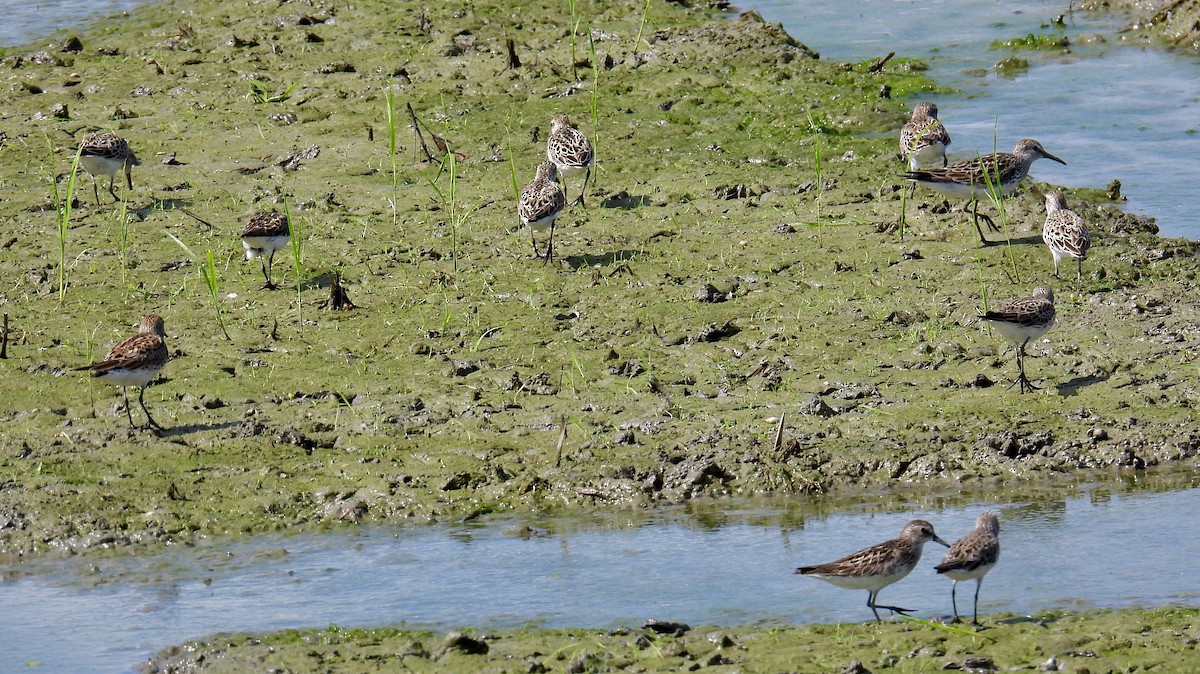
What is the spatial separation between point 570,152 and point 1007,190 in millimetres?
4021

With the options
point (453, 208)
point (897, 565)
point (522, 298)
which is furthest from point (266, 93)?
point (897, 565)

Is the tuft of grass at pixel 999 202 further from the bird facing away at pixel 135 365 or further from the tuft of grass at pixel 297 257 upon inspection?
the bird facing away at pixel 135 365

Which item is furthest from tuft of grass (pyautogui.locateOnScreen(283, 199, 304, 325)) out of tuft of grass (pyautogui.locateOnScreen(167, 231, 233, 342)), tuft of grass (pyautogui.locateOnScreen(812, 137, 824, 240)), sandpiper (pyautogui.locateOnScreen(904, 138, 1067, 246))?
sandpiper (pyautogui.locateOnScreen(904, 138, 1067, 246))

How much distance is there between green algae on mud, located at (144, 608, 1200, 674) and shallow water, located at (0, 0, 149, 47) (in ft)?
47.9

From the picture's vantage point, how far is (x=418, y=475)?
10.7 metres

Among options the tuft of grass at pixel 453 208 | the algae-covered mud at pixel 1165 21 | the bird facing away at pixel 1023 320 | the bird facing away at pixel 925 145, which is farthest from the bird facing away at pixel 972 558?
the algae-covered mud at pixel 1165 21

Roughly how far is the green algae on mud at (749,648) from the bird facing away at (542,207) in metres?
5.86

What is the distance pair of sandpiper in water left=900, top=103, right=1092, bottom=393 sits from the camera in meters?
11.4

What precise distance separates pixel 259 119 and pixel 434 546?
8862 millimetres

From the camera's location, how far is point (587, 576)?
9.33 metres

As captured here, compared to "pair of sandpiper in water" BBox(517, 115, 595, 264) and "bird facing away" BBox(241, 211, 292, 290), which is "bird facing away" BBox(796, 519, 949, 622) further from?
"bird facing away" BBox(241, 211, 292, 290)

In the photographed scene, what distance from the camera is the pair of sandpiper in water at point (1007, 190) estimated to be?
37.4 feet

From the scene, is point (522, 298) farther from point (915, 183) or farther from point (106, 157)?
point (106, 157)

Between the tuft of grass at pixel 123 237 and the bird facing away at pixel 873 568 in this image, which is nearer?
the bird facing away at pixel 873 568
